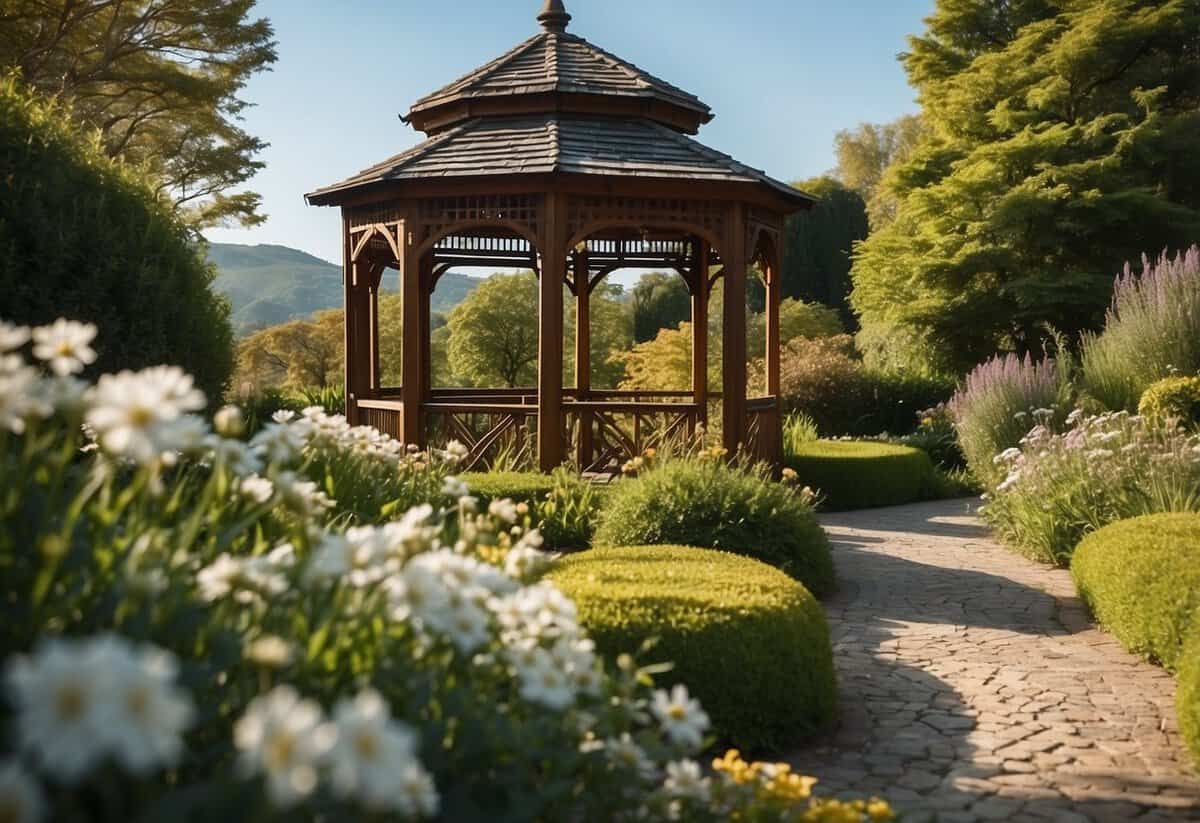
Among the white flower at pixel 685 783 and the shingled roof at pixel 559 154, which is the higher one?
the shingled roof at pixel 559 154

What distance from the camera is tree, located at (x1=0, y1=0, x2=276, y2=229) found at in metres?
23.3

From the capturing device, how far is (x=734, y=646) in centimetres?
468

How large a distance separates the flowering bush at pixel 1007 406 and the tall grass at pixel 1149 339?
48cm

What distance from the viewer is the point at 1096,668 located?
586cm

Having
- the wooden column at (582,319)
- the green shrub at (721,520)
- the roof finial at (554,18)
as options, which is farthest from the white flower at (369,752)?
the roof finial at (554,18)

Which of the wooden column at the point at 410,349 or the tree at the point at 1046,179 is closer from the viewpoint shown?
the wooden column at the point at 410,349

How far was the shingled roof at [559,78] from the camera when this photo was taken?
1173cm

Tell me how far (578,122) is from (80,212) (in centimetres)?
595

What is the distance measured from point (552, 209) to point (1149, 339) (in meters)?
6.77

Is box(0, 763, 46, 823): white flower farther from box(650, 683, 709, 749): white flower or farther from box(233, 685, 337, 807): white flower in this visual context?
box(650, 683, 709, 749): white flower

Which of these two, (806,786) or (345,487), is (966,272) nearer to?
(345,487)

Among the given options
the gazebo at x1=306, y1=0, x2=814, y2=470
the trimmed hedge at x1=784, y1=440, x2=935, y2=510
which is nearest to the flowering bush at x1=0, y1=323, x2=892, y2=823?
the gazebo at x1=306, y1=0, x2=814, y2=470

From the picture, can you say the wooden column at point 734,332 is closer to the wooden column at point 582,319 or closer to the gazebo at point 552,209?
the gazebo at point 552,209

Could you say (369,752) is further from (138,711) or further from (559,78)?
(559,78)
